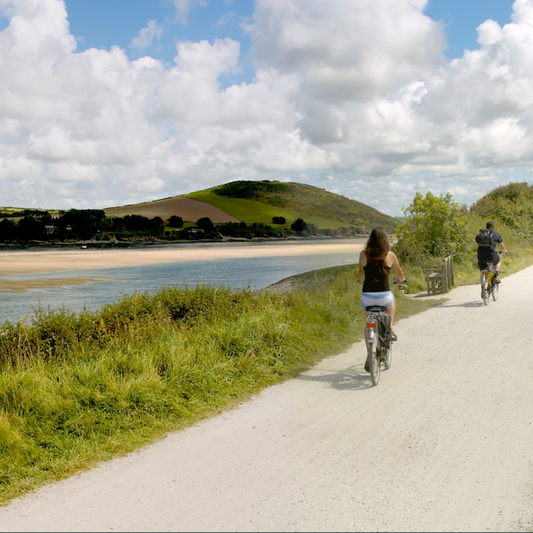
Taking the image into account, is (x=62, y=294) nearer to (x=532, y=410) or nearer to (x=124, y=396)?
(x=124, y=396)

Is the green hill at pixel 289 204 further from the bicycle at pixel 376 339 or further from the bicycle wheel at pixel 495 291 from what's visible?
the bicycle at pixel 376 339

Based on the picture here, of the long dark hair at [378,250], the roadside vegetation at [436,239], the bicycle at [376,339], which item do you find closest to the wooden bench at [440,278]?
the roadside vegetation at [436,239]

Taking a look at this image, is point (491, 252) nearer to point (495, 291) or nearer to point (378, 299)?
point (495, 291)

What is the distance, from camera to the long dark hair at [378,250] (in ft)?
21.0

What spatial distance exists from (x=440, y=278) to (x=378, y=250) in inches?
404

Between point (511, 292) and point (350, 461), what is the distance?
1247cm

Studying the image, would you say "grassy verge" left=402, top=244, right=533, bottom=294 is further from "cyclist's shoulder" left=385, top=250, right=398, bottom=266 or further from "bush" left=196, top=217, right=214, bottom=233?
"bush" left=196, top=217, right=214, bottom=233

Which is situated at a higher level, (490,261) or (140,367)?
(490,261)

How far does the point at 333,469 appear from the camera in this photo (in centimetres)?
404

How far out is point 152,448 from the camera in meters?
4.58

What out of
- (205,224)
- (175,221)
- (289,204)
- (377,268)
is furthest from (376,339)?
(289,204)

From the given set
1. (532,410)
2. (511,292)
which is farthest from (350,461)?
(511,292)

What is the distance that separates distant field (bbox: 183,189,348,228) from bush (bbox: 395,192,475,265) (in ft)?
296

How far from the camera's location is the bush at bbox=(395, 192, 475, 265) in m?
20.0
